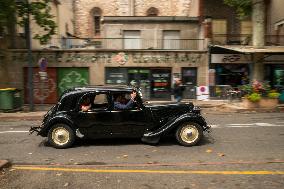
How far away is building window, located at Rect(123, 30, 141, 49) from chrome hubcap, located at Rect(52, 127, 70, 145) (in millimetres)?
17884

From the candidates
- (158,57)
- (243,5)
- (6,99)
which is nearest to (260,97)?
(243,5)

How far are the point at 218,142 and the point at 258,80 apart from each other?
12.0 meters

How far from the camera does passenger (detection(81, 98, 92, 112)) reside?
9.78 meters

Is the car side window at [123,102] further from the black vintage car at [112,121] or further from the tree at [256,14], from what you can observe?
the tree at [256,14]

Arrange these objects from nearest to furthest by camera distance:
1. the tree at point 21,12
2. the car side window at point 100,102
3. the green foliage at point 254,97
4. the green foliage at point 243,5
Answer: the car side window at point 100,102, the tree at point 21,12, the green foliage at point 254,97, the green foliage at point 243,5

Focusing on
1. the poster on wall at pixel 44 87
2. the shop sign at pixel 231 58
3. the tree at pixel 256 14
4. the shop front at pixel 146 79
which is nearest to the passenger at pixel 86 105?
the tree at pixel 256 14

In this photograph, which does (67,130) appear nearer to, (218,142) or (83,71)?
(218,142)

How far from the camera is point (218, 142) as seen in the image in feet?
33.8

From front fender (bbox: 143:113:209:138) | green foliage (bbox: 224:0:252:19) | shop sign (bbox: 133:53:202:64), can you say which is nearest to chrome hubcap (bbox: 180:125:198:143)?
front fender (bbox: 143:113:209:138)

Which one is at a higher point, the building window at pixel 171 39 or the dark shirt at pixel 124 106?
the building window at pixel 171 39

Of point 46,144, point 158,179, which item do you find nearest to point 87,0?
point 46,144

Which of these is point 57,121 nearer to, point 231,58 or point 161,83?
point 161,83

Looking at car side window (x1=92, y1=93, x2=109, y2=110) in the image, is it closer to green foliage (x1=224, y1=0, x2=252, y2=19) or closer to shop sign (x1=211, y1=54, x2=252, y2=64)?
green foliage (x1=224, y1=0, x2=252, y2=19)

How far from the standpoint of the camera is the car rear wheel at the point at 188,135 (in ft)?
32.0
